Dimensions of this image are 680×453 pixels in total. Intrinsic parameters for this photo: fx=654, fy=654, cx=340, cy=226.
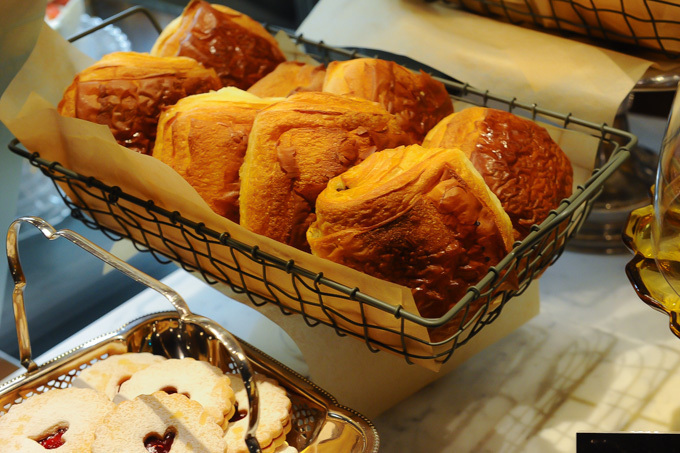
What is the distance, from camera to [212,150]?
0.69 meters

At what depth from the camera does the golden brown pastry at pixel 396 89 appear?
0.75 m

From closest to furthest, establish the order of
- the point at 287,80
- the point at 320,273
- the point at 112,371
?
the point at 320,273
the point at 112,371
the point at 287,80

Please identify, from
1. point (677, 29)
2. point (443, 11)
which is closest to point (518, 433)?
point (677, 29)

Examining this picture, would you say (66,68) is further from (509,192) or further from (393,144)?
(509,192)

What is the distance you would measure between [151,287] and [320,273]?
0.15 metres

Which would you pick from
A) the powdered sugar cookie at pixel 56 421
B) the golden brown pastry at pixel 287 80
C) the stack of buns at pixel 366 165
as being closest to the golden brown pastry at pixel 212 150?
the stack of buns at pixel 366 165

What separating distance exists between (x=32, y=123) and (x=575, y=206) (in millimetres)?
613

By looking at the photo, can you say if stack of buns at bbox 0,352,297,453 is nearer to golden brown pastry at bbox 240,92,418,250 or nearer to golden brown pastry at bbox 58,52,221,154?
golden brown pastry at bbox 240,92,418,250

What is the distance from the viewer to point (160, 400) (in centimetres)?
59

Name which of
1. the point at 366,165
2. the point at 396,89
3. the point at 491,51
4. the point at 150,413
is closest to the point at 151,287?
the point at 150,413

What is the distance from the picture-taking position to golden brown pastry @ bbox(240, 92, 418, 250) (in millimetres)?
641

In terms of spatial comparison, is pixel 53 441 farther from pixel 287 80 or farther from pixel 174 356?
pixel 287 80

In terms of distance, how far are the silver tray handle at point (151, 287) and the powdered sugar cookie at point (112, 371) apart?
0.06 m

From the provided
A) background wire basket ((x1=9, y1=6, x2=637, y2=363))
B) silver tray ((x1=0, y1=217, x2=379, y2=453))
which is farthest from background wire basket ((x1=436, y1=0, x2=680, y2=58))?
silver tray ((x1=0, y1=217, x2=379, y2=453))
